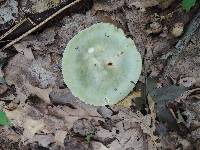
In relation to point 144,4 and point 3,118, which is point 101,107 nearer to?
point 3,118

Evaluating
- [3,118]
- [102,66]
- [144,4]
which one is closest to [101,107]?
[102,66]

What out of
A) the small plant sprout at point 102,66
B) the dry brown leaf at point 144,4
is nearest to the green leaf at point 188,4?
the dry brown leaf at point 144,4

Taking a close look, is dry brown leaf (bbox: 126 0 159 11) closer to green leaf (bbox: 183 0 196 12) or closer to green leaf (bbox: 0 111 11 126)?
green leaf (bbox: 183 0 196 12)

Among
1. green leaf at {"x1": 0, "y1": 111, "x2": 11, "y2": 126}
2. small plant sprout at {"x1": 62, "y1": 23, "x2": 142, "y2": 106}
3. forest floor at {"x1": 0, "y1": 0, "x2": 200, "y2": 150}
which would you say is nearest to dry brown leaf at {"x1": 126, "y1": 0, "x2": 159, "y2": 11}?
forest floor at {"x1": 0, "y1": 0, "x2": 200, "y2": 150}

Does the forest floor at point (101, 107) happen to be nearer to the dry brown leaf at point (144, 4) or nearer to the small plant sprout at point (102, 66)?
the dry brown leaf at point (144, 4)

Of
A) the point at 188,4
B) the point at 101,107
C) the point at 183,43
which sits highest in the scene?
the point at 188,4

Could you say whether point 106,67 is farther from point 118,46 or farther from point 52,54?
point 52,54

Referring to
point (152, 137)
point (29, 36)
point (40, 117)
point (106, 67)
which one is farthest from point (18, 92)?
point (152, 137)
